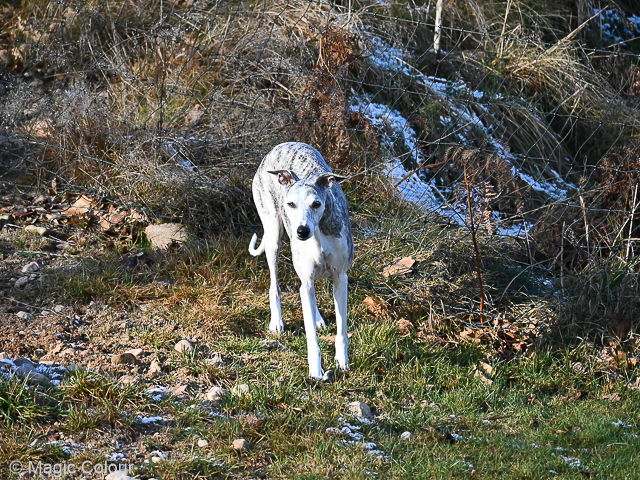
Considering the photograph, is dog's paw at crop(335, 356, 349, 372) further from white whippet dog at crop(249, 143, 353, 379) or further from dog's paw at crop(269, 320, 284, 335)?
dog's paw at crop(269, 320, 284, 335)

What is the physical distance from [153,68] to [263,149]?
211 centimetres

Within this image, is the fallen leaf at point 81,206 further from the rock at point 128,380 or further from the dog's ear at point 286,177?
the dog's ear at point 286,177

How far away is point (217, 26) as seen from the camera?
880 centimetres

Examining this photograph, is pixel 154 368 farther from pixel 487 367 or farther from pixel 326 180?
pixel 487 367

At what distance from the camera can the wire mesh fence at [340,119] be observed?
6.39 metres

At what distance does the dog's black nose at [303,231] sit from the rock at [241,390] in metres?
1.01

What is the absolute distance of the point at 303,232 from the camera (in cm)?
438

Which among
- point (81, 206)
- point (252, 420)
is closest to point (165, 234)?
point (81, 206)

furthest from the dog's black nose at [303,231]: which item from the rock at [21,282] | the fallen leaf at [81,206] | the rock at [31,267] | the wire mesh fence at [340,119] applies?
the fallen leaf at [81,206]

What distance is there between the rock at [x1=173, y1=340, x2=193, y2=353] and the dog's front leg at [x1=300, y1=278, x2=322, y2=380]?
0.83 metres

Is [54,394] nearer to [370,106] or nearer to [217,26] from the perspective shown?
[370,106]

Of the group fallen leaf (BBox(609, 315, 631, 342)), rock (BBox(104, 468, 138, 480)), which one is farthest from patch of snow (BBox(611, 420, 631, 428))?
rock (BBox(104, 468, 138, 480))

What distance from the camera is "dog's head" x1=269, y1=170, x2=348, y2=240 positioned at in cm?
442

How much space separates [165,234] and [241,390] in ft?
8.80
